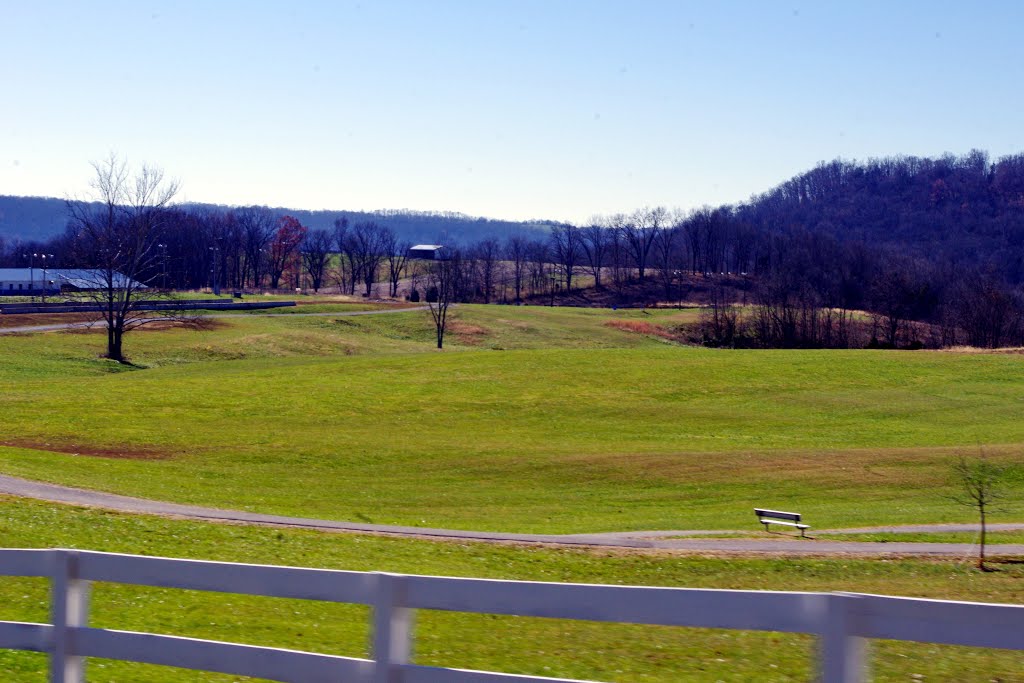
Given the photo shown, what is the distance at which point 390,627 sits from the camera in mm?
5711

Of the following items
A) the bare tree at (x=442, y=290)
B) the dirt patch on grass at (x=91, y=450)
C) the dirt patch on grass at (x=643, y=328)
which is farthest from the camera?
the dirt patch on grass at (x=643, y=328)

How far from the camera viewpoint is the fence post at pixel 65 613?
648 cm

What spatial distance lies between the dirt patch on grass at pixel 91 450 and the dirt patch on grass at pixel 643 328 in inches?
2801

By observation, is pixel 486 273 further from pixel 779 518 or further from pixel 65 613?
pixel 65 613

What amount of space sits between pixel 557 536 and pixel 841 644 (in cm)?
1551

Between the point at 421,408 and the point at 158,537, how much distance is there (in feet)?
89.4

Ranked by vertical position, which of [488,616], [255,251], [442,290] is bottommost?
[488,616]

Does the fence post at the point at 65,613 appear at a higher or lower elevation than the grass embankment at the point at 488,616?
higher

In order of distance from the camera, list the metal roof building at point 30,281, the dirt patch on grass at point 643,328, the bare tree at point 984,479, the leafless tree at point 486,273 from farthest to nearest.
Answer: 1. the leafless tree at point 486,273
2. the metal roof building at point 30,281
3. the dirt patch on grass at point 643,328
4. the bare tree at point 984,479

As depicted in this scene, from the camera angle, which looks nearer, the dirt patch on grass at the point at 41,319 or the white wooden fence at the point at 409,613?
the white wooden fence at the point at 409,613

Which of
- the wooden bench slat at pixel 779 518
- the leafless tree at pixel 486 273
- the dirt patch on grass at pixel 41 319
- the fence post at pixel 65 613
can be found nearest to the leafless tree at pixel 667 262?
the leafless tree at pixel 486 273

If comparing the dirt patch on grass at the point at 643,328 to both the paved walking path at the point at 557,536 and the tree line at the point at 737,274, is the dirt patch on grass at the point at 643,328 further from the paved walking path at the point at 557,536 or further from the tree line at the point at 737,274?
the paved walking path at the point at 557,536

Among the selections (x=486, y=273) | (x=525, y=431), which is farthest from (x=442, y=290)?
(x=486, y=273)

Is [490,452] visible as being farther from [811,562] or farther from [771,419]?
[811,562]
